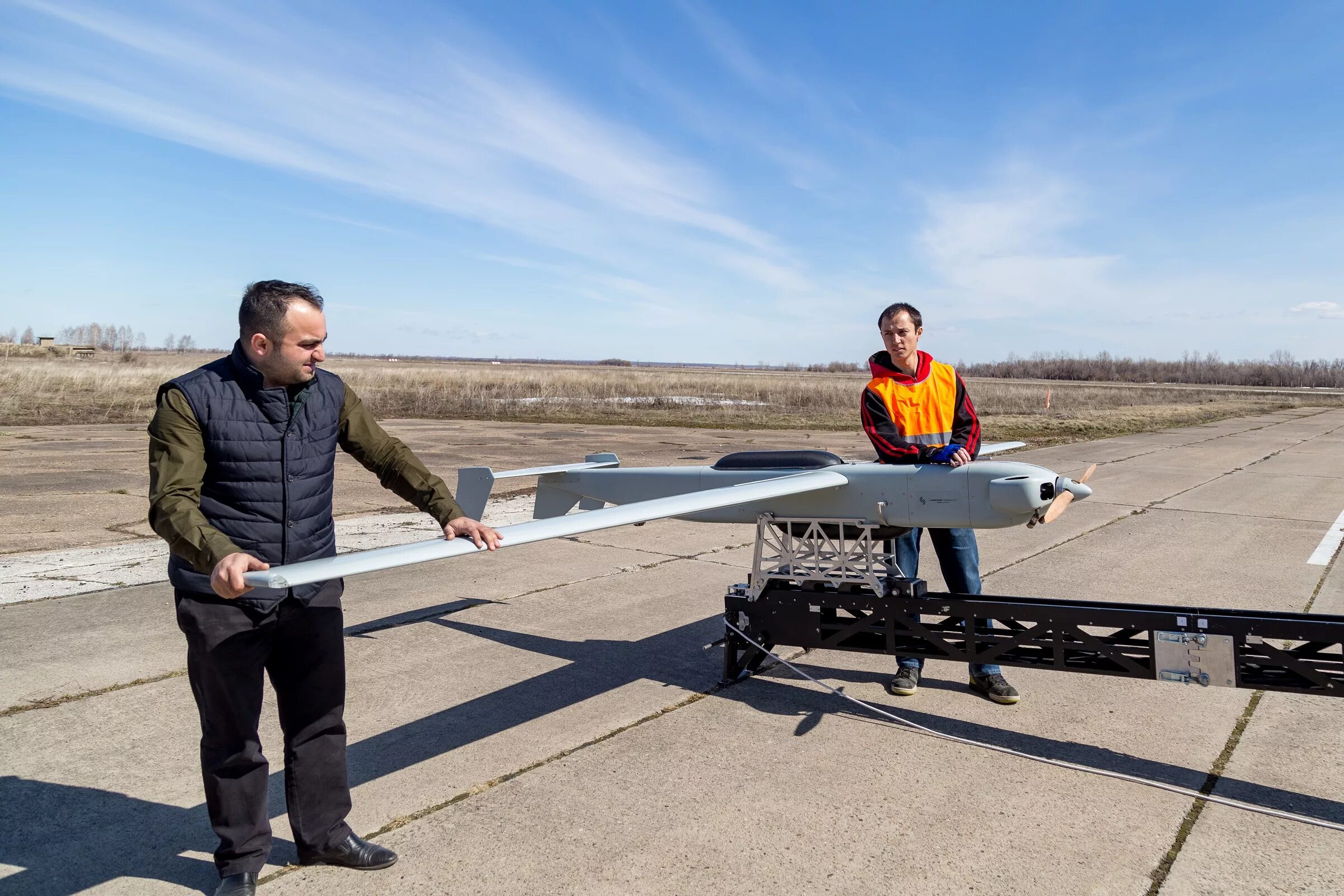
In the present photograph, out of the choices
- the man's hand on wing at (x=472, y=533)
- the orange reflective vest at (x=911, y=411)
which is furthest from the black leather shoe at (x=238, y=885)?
the orange reflective vest at (x=911, y=411)

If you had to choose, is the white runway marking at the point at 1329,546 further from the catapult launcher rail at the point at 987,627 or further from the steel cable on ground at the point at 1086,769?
the steel cable on ground at the point at 1086,769

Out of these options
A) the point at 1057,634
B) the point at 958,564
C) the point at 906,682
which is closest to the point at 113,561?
the point at 906,682

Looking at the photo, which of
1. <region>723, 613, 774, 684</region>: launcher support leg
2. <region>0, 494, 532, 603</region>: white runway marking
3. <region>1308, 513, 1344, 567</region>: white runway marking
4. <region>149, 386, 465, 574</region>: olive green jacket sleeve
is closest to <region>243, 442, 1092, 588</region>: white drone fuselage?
<region>723, 613, 774, 684</region>: launcher support leg

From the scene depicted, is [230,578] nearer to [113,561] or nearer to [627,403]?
[113,561]

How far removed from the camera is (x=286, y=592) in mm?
2895

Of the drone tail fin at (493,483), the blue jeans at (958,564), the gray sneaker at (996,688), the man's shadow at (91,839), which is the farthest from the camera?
the drone tail fin at (493,483)

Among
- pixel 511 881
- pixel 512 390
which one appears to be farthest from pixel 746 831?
pixel 512 390

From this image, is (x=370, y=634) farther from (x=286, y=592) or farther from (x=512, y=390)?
(x=512, y=390)

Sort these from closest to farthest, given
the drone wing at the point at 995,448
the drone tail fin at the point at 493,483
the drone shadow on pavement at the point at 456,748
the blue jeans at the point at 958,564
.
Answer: the drone shadow on pavement at the point at 456,748 → the blue jeans at the point at 958,564 → the drone tail fin at the point at 493,483 → the drone wing at the point at 995,448

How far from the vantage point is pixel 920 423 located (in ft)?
15.8

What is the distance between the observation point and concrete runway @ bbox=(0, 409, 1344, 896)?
10.1 feet

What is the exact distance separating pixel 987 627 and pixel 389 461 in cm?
322

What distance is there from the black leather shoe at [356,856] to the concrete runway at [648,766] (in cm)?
4

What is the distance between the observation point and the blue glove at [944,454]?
4.62 meters
